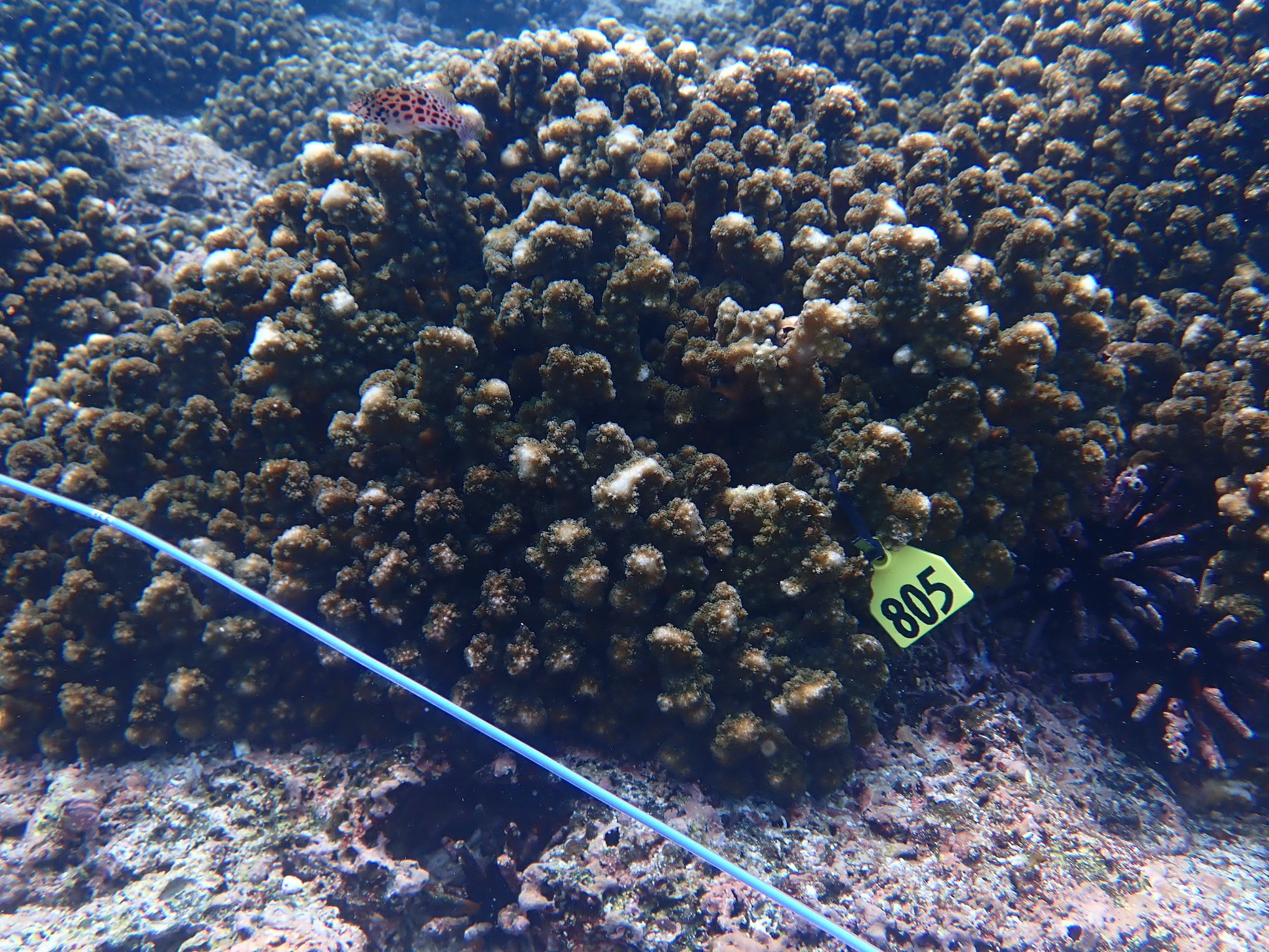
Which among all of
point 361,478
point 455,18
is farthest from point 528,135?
point 455,18

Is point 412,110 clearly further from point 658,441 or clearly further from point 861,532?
point 861,532

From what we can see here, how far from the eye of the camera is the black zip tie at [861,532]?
2645mm

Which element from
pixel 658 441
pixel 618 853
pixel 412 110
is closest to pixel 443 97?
pixel 412 110

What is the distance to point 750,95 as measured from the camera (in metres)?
3.86

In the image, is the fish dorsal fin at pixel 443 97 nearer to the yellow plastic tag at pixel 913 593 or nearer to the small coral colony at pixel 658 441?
the small coral colony at pixel 658 441

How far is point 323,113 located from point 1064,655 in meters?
8.86

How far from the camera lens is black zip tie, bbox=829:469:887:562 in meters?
2.64

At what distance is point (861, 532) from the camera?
2648mm

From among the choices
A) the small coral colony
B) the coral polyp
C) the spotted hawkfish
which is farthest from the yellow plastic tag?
the spotted hawkfish

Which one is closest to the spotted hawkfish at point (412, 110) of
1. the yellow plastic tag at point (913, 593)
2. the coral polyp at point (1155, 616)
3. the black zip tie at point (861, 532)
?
the black zip tie at point (861, 532)

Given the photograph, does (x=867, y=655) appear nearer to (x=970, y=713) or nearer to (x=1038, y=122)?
(x=970, y=713)

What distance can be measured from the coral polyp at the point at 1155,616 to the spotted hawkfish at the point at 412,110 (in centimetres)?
366

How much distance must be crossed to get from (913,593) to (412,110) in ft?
10.9

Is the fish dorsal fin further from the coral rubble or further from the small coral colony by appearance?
the coral rubble
